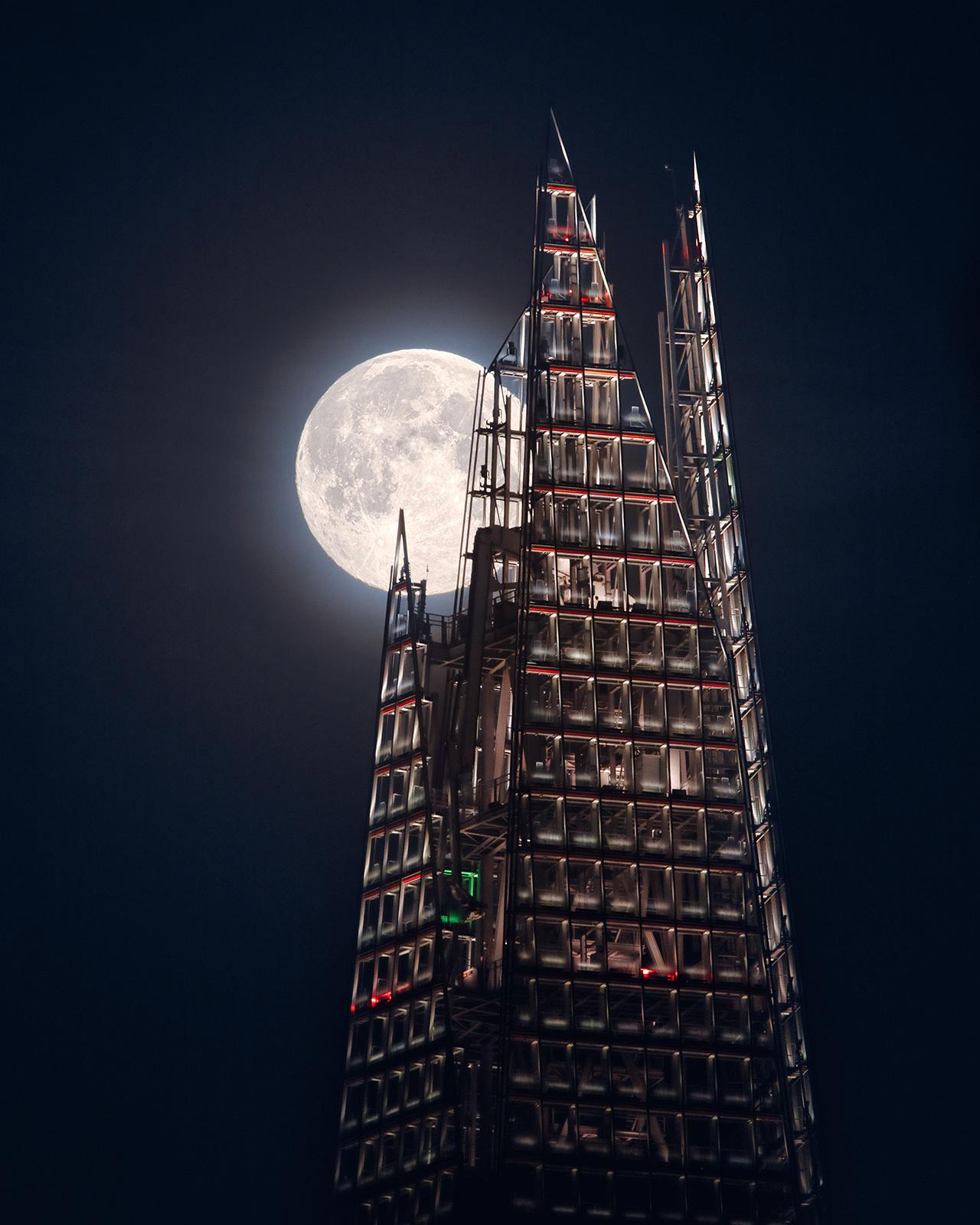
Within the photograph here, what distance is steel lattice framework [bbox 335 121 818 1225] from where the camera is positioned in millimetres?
59375

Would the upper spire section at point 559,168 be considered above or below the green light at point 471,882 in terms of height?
above

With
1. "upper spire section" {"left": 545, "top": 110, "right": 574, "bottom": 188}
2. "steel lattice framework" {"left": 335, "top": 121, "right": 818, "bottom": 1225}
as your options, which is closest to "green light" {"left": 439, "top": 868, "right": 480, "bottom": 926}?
"steel lattice framework" {"left": 335, "top": 121, "right": 818, "bottom": 1225}

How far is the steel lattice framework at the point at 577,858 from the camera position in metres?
59.4

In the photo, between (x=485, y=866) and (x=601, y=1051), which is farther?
(x=485, y=866)

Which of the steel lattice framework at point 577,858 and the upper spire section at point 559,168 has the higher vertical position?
the upper spire section at point 559,168

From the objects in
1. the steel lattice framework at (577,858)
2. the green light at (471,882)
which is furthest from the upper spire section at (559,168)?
the green light at (471,882)

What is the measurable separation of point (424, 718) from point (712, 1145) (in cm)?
2219

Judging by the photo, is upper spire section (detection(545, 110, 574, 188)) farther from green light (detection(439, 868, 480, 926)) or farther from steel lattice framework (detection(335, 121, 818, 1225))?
green light (detection(439, 868, 480, 926))

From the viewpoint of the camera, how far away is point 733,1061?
2388 inches

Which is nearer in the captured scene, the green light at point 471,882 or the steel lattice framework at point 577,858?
the steel lattice framework at point 577,858

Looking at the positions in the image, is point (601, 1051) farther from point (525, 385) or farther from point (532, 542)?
point (525, 385)

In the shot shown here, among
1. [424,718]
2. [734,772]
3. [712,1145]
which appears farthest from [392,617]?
[712,1145]

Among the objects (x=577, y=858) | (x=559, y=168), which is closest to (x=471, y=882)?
(x=577, y=858)

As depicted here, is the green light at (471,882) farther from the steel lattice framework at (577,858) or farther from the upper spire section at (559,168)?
the upper spire section at (559,168)
